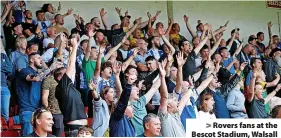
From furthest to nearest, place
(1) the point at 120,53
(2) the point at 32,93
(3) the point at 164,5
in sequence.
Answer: (3) the point at 164,5 < (1) the point at 120,53 < (2) the point at 32,93

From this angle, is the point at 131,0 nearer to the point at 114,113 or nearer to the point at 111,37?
the point at 111,37

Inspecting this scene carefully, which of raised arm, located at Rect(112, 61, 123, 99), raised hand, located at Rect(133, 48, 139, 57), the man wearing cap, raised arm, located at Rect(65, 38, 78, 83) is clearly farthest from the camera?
the man wearing cap

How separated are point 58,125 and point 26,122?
1.08 feet

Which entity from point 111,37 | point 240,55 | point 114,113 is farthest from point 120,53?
point 240,55

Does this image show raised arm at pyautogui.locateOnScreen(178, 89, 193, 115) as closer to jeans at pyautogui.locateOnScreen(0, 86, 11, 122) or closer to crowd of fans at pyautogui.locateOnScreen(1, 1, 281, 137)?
crowd of fans at pyautogui.locateOnScreen(1, 1, 281, 137)

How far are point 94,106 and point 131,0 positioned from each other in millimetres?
1550

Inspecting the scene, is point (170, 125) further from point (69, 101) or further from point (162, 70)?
point (69, 101)

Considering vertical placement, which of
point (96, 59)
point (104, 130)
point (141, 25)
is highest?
point (141, 25)

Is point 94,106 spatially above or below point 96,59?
below

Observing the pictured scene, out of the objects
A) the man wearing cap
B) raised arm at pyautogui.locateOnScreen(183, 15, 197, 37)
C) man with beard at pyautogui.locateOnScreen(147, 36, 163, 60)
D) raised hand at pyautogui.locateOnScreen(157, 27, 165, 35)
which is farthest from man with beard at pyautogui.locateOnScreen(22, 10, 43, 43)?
the man wearing cap

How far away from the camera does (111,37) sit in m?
6.35

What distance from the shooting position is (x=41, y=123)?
5.55m

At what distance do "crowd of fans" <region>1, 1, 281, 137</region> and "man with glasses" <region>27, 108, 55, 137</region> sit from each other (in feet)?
0.03

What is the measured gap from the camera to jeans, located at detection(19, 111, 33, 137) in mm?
5570
